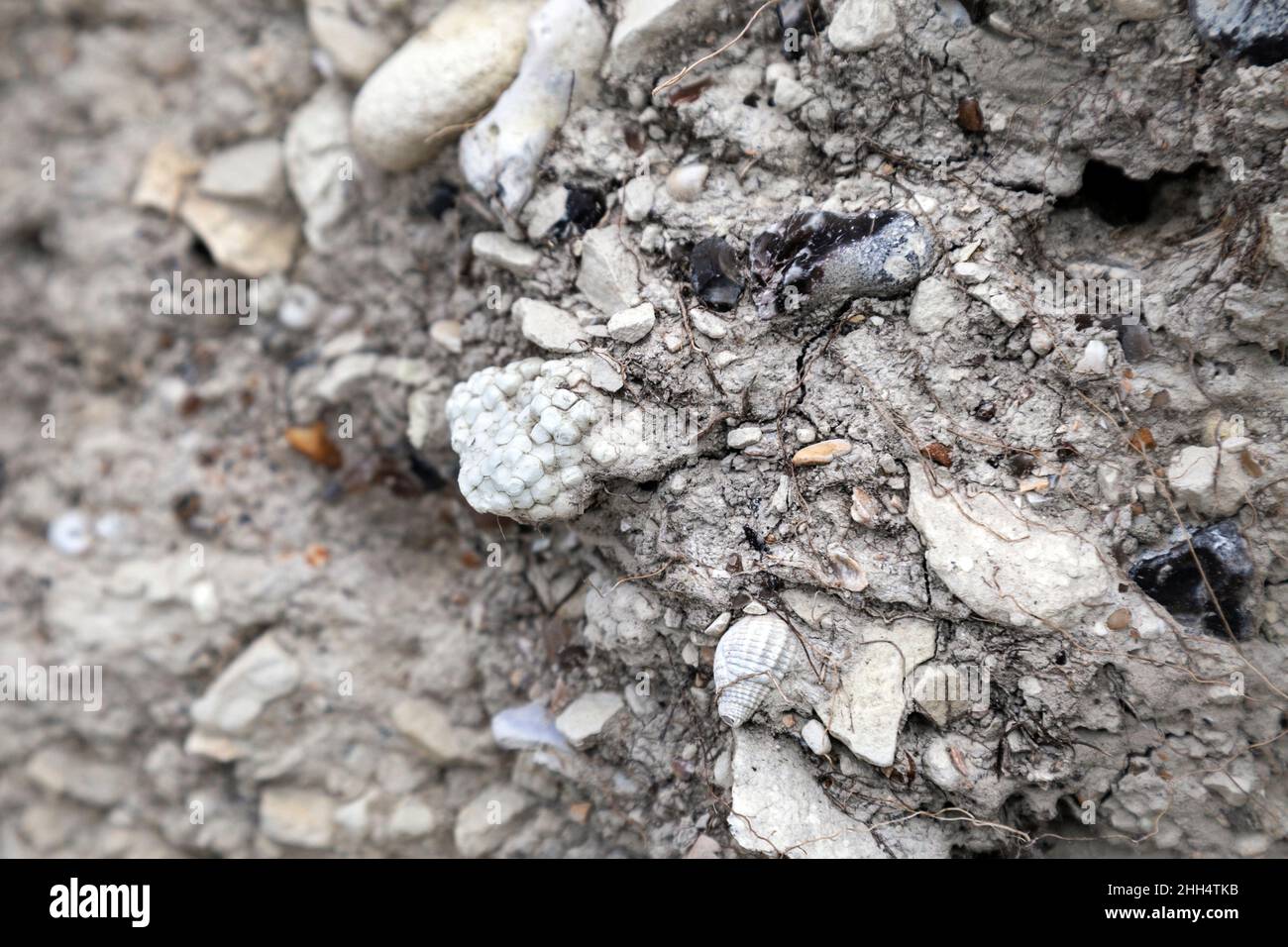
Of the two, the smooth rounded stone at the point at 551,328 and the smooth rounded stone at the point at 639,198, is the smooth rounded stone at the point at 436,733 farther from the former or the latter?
the smooth rounded stone at the point at 639,198

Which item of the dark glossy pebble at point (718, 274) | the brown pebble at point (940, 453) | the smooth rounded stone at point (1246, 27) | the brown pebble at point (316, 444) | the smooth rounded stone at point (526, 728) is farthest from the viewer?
the brown pebble at point (316, 444)

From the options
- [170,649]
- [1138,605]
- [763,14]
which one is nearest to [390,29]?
[763,14]

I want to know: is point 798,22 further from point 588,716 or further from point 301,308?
point 588,716

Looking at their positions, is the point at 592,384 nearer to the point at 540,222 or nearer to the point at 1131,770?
the point at 540,222

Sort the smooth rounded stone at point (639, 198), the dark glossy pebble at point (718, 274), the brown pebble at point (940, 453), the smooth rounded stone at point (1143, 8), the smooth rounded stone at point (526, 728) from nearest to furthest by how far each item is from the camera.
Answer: the smooth rounded stone at point (1143, 8), the brown pebble at point (940, 453), the dark glossy pebble at point (718, 274), the smooth rounded stone at point (639, 198), the smooth rounded stone at point (526, 728)

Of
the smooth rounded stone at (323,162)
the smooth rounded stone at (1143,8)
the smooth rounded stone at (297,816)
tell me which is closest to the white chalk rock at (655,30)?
the smooth rounded stone at (1143,8)
